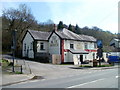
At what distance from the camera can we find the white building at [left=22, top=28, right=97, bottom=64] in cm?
4569

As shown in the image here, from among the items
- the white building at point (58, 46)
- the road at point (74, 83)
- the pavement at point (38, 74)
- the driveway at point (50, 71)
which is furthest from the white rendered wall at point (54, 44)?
the road at point (74, 83)

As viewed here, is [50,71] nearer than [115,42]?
Yes

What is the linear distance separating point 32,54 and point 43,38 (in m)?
4.55

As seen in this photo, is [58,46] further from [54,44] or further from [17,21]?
[17,21]

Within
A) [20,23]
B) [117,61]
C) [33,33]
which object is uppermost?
[20,23]

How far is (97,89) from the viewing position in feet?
38.1

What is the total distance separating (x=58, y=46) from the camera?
46.1 meters

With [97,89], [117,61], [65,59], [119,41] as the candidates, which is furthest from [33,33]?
[119,41]

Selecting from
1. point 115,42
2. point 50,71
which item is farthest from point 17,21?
point 115,42

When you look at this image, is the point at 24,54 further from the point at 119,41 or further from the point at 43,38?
the point at 119,41

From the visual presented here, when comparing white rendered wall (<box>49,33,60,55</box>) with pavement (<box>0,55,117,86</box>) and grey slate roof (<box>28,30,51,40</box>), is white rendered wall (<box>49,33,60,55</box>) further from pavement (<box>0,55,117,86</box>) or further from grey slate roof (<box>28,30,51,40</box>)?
pavement (<box>0,55,117,86</box>)

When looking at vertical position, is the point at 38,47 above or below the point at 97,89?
above

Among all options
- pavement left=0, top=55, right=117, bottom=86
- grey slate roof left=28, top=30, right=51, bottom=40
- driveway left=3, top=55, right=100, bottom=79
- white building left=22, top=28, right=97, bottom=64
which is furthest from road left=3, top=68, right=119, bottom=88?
grey slate roof left=28, top=30, right=51, bottom=40

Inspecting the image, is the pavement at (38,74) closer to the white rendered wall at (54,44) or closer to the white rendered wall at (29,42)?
the white rendered wall at (54,44)
